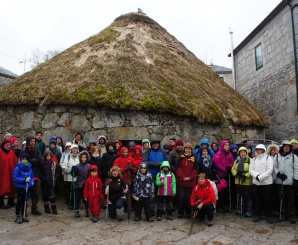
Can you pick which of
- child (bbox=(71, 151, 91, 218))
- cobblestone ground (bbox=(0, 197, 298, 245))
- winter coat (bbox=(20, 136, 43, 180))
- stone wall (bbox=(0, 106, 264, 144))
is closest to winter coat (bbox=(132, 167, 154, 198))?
cobblestone ground (bbox=(0, 197, 298, 245))

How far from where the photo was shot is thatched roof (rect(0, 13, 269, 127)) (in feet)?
20.7

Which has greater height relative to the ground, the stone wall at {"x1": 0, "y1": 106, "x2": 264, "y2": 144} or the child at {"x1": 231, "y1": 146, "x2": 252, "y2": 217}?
the stone wall at {"x1": 0, "y1": 106, "x2": 264, "y2": 144}

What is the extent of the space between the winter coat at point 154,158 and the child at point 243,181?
4.22 feet

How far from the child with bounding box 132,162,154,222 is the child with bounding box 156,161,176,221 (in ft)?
0.46

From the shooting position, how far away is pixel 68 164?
5191mm

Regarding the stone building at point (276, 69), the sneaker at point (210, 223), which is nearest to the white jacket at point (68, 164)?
the sneaker at point (210, 223)

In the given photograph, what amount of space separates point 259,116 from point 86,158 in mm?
Result: 5572

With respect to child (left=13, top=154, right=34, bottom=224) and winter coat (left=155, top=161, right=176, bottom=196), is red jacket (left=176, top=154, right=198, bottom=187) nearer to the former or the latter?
winter coat (left=155, top=161, right=176, bottom=196)

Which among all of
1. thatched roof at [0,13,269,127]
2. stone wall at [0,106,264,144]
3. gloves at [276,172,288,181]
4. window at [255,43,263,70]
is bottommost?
gloves at [276,172,288,181]

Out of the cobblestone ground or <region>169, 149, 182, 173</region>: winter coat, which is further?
<region>169, 149, 182, 173</region>: winter coat

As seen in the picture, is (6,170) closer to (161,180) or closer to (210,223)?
(161,180)

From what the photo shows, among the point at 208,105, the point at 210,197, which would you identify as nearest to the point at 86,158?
the point at 210,197

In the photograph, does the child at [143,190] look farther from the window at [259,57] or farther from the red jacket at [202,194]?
the window at [259,57]

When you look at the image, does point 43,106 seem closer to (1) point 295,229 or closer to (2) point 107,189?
(2) point 107,189
